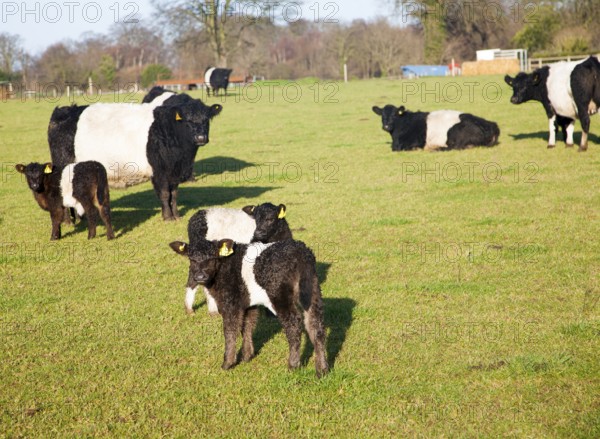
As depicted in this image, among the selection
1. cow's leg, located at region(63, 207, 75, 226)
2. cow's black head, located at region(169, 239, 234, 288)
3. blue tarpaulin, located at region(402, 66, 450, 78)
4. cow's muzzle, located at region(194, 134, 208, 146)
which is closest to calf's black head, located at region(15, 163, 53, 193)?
cow's leg, located at region(63, 207, 75, 226)

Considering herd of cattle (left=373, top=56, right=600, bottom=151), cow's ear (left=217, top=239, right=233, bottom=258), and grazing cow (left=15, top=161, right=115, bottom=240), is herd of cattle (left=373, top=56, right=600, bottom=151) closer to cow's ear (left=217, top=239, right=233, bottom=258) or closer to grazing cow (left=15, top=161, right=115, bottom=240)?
grazing cow (left=15, top=161, right=115, bottom=240)

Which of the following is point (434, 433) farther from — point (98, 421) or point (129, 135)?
point (129, 135)

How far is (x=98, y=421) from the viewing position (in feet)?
16.1

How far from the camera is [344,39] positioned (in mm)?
91125

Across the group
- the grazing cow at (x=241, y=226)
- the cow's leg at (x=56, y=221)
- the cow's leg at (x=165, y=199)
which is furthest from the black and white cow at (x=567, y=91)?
the cow's leg at (x=56, y=221)

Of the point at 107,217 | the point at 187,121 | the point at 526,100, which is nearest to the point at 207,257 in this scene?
the point at 107,217

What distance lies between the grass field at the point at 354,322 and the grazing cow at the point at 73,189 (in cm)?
46

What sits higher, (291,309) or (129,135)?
(129,135)

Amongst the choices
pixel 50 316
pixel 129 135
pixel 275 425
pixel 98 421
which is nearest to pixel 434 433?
pixel 275 425

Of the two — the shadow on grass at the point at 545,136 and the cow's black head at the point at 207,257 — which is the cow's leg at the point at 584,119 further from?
the cow's black head at the point at 207,257

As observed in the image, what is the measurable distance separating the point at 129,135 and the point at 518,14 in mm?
66882

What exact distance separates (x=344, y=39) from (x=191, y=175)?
81.3m

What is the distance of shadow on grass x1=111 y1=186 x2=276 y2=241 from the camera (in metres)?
12.0

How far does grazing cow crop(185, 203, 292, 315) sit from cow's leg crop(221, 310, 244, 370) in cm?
152
